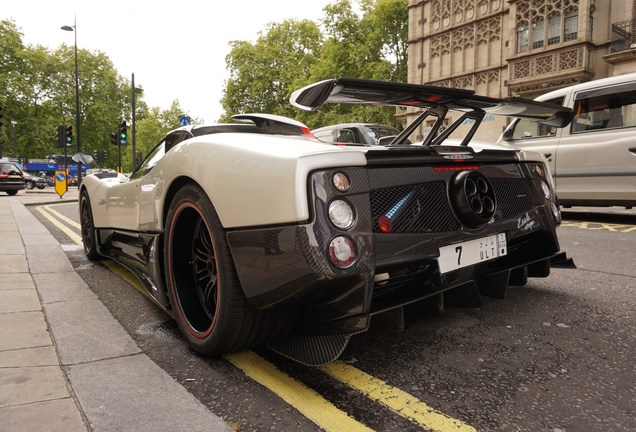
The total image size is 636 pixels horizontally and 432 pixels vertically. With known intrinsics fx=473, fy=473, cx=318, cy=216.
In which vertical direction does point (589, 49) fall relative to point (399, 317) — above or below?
above

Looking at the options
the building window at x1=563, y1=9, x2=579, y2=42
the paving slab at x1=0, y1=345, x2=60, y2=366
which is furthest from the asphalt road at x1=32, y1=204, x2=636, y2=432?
the building window at x1=563, y1=9, x2=579, y2=42

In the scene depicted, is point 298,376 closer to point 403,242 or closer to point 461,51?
point 403,242

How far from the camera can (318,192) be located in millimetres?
1750

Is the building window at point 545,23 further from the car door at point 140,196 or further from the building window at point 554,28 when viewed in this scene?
the car door at point 140,196

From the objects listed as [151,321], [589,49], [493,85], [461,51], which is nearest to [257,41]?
[461,51]

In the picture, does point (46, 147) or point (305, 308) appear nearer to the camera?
point (305, 308)

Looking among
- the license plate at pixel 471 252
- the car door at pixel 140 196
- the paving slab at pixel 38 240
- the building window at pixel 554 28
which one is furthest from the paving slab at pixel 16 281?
the building window at pixel 554 28

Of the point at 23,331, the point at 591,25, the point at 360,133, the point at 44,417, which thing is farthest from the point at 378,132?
the point at 591,25

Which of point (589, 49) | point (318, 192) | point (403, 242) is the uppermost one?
point (589, 49)

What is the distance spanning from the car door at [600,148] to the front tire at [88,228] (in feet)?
21.1

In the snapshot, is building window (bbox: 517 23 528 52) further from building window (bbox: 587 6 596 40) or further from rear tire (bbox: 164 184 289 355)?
rear tire (bbox: 164 184 289 355)

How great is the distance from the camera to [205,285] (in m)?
2.46

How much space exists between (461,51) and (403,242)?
31029 mm

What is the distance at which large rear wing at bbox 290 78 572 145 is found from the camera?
1.99 metres
